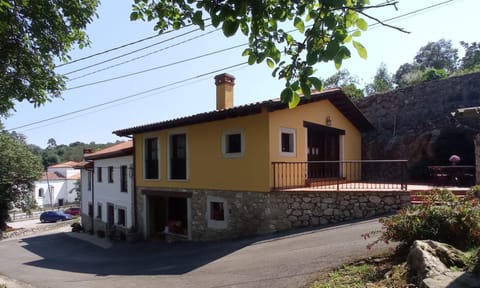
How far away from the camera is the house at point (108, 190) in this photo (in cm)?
1862

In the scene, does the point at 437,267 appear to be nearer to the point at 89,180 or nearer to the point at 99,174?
the point at 99,174

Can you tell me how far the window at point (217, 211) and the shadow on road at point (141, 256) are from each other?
951 mm

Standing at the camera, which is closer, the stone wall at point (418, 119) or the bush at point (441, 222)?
the bush at point (441, 222)

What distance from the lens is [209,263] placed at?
928cm

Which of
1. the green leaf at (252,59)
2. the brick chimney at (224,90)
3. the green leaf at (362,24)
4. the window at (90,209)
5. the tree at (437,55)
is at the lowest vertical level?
the window at (90,209)

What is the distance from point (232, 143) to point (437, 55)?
51.9 meters

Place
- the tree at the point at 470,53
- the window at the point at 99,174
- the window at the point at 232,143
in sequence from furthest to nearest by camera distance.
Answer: the tree at the point at 470,53 < the window at the point at 99,174 < the window at the point at 232,143

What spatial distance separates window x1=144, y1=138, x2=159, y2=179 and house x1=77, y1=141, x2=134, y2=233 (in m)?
1.93

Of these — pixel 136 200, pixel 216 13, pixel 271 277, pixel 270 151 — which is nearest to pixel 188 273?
pixel 271 277

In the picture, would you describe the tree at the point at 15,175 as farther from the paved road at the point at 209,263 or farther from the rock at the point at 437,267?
the rock at the point at 437,267

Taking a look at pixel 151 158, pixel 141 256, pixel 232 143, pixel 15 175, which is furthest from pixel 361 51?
pixel 15 175

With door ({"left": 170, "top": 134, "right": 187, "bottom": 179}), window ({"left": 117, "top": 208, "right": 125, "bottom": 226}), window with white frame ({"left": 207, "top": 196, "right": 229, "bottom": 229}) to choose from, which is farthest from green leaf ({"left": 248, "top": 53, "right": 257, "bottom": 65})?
window ({"left": 117, "top": 208, "right": 125, "bottom": 226})

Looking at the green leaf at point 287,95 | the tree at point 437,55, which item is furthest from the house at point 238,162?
the tree at point 437,55

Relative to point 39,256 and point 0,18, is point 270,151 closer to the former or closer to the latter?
point 0,18
